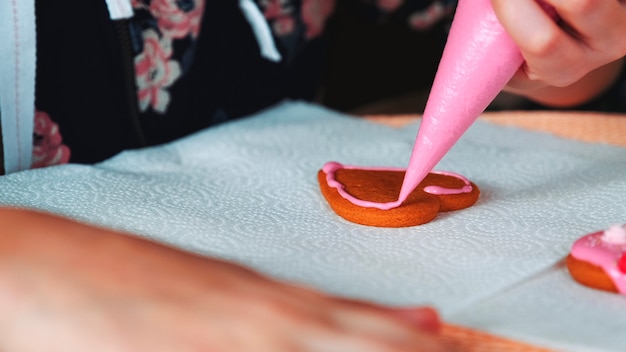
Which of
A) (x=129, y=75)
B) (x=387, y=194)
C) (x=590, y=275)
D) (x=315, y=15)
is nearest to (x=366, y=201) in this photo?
(x=387, y=194)

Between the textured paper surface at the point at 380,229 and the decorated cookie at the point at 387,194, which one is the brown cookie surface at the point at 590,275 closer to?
the textured paper surface at the point at 380,229

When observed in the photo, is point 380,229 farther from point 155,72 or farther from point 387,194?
point 155,72

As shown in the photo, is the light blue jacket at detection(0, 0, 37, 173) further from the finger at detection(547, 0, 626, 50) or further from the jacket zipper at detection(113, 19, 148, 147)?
the finger at detection(547, 0, 626, 50)

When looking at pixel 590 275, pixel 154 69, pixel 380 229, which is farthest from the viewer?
pixel 154 69

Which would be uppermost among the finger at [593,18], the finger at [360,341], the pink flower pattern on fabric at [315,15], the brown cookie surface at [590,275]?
the pink flower pattern on fabric at [315,15]

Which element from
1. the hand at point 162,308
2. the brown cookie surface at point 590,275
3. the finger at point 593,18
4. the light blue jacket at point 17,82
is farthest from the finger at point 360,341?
the light blue jacket at point 17,82

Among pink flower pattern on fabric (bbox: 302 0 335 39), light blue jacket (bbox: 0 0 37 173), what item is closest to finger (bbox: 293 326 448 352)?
light blue jacket (bbox: 0 0 37 173)
